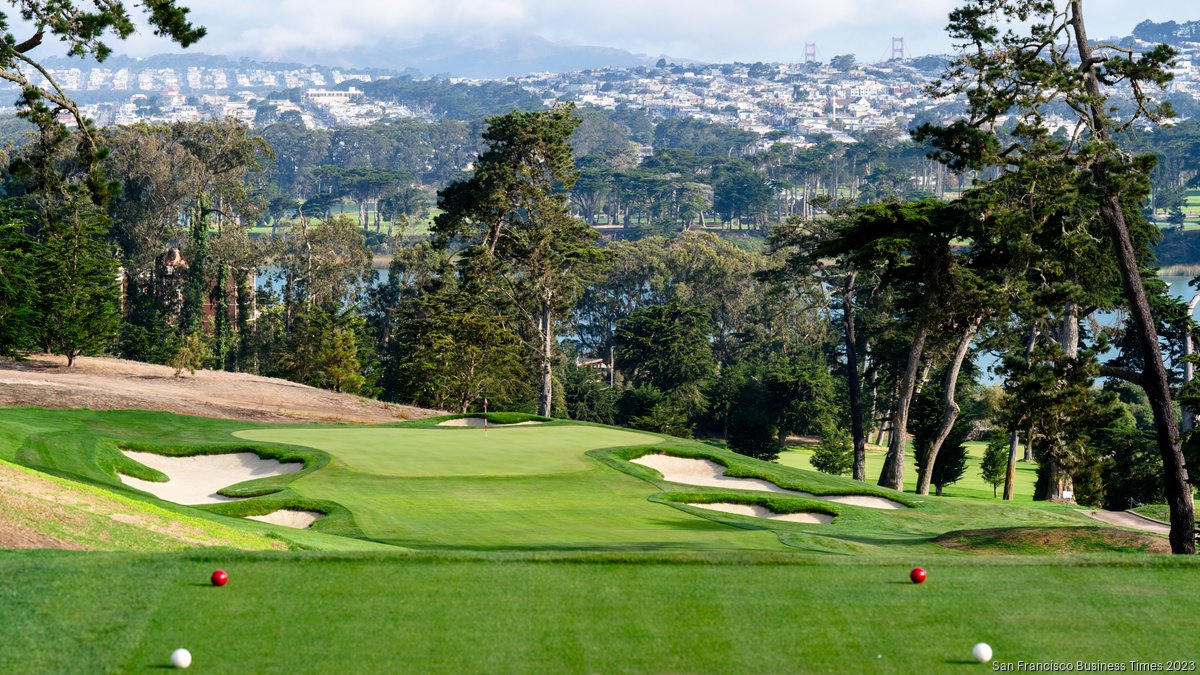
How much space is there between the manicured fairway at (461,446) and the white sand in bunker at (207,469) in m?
1.66

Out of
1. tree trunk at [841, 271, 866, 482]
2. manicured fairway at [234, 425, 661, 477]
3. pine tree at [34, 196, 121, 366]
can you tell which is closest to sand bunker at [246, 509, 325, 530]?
manicured fairway at [234, 425, 661, 477]

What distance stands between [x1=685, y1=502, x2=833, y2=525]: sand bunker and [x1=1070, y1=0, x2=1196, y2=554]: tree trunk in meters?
8.03

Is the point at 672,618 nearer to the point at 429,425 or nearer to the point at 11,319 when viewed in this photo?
the point at 429,425

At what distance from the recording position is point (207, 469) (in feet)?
Answer: 104

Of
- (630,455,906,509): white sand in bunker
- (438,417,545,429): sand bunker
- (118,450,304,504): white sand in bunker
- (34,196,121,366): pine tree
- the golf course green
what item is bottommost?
(118,450,304,504): white sand in bunker

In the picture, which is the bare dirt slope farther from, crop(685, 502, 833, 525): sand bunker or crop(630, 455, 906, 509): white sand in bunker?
crop(685, 502, 833, 525): sand bunker

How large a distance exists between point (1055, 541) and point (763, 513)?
24.7ft

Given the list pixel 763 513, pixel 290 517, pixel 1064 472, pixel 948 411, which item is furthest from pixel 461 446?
pixel 1064 472

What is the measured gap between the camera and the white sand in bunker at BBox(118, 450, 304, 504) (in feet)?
96.2

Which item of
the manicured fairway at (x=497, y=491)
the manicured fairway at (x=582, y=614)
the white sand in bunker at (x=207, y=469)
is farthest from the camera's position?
the white sand in bunker at (x=207, y=469)

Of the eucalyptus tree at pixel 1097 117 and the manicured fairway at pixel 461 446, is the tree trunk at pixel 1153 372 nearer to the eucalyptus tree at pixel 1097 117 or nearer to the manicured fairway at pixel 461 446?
the eucalyptus tree at pixel 1097 117

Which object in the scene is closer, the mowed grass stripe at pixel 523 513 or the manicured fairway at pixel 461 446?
the mowed grass stripe at pixel 523 513

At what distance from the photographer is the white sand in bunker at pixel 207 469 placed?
1155 inches

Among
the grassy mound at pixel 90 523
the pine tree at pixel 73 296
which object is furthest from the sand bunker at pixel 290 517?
the pine tree at pixel 73 296
